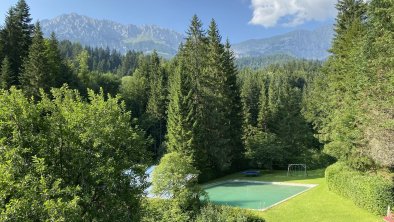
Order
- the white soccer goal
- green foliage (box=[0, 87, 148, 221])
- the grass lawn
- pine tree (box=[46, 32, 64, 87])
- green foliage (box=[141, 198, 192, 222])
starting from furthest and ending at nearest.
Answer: pine tree (box=[46, 32, 64, 87])
the white soccer goal
the grass lawn
green foliage (box=[141, 198, 192, 222])
green foliage (box=[0, 87, 148, 221])

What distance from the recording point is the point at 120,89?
64500mm

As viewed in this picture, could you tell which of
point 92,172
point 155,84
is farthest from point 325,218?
point 155,84

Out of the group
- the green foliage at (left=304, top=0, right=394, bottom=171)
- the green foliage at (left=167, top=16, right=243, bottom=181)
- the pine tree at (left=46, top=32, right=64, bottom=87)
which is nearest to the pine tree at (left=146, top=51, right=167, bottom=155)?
the green foliage at (left=167, top=16, right=243, bottom=181)

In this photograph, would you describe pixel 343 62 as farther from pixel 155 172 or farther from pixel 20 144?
pixel 20 144

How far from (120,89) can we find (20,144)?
184 feet

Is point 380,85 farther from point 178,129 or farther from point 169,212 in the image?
point 178,129

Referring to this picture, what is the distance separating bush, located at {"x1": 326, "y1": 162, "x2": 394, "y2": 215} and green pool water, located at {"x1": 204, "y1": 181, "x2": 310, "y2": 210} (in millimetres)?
4980

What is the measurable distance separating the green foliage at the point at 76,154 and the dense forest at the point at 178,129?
0.11 ft

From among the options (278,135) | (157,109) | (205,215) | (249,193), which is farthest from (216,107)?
(205,215)

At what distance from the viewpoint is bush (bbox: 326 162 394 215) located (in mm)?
20438

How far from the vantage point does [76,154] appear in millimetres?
10492

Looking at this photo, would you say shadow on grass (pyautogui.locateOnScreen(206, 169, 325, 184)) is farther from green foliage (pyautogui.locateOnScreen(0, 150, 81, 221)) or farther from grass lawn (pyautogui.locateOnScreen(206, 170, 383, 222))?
green foliage (pyautogui.locateOnScreen(0, 150, 81, 221))

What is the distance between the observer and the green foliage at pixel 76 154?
9136 mm

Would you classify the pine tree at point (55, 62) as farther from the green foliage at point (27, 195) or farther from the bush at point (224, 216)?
the green foliage at point (27, 195)
